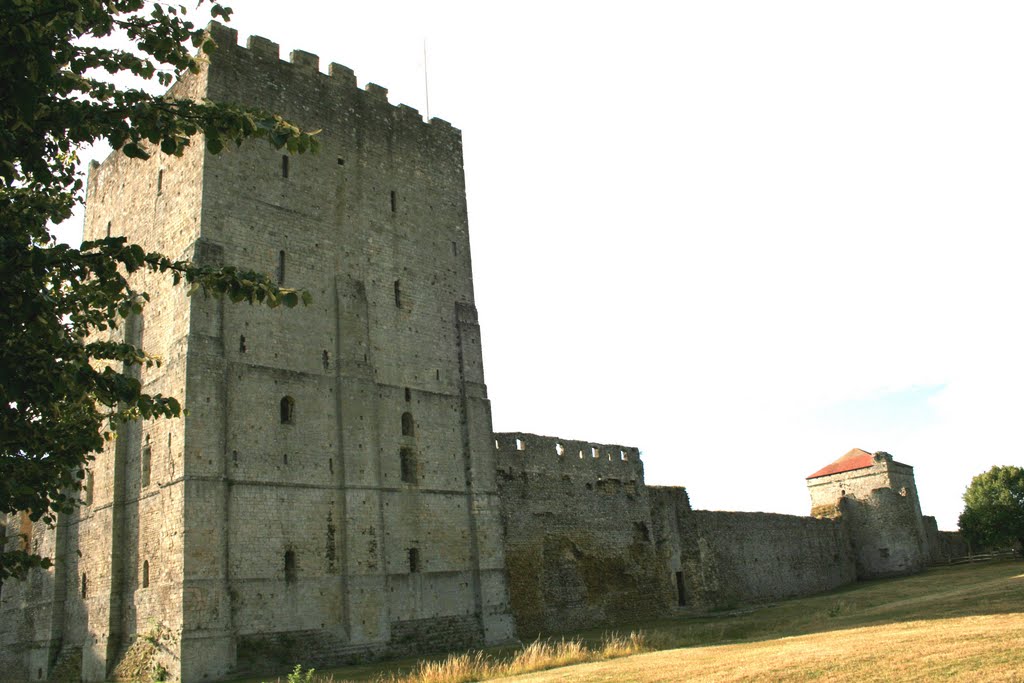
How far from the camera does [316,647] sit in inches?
720

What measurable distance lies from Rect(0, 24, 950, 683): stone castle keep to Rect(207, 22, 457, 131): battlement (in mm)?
65

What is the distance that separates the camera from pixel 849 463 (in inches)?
1613

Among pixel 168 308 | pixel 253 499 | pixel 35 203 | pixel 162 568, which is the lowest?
pixel 162 568

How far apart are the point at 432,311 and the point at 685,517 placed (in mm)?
12135

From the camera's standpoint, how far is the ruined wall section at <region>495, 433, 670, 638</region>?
2384 centimetres

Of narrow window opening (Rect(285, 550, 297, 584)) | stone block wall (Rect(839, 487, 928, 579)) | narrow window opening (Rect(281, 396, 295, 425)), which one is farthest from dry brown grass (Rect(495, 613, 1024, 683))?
stone block wall (Rect(839, 487, 928, 579))

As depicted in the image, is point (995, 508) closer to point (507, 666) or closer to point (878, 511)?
point (878, 511)

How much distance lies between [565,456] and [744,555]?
9519 mm

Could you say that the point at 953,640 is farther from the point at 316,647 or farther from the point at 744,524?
the point at 744,524

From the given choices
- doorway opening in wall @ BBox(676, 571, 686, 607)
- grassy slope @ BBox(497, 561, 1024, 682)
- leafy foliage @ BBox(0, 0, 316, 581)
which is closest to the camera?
leafy foliage @ BBox(0, 0, 316, 581)

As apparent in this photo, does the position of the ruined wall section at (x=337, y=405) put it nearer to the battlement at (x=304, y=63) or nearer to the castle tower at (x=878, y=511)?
the battlement at (x=304, y=63)

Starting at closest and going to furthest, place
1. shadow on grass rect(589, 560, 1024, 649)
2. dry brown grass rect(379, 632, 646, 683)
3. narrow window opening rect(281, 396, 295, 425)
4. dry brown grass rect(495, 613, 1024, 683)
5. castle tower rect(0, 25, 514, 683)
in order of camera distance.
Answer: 1. dry brown grass rect(495, 613, 1024, 683)
2. dry brown grass rect(379, 632, 646, 683)
3. shadow on grass rect(589, 560, 1024, 649)
4. castle tower rect(0, 25, 514, 683)
5. narrow window opening rect(281, 396, 295, 425)

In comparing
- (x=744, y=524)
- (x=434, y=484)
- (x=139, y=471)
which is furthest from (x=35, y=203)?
(x=744, y=524)

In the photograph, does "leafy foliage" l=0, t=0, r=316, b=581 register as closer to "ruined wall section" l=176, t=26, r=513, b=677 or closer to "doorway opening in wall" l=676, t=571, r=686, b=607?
"ruined wall section" l=176, t=26, r=513, b=677
